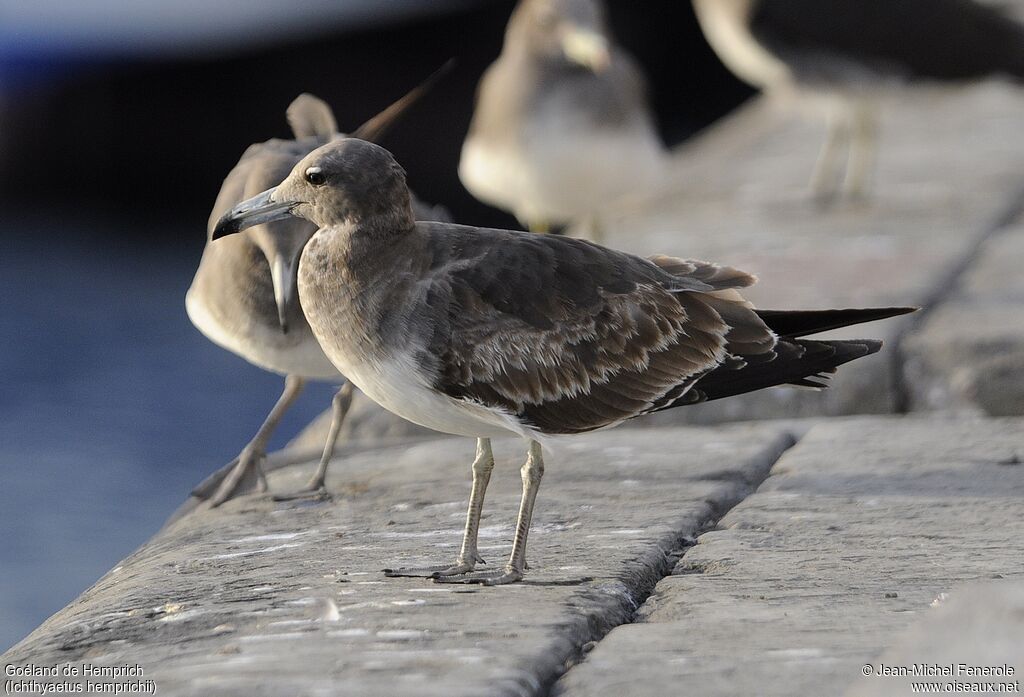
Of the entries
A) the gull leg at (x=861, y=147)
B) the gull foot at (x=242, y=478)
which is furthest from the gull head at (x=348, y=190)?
the gull leg at (x=861, y=147)

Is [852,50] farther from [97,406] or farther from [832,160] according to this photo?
[97,406]

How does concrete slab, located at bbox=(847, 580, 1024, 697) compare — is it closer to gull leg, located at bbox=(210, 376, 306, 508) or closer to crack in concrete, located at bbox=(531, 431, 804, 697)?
crack in concrete, located at bbox=(531, 431, 804, 697)

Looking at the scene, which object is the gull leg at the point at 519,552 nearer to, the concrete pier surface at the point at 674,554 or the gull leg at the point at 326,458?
the concrete pier surface at the point at 674,554

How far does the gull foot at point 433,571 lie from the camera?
10.8ft

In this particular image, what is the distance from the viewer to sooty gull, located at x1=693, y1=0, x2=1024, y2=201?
27.0 ft

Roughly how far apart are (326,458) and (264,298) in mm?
493

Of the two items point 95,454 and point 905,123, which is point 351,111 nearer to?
point 905,123

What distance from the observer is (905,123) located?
35.1ft

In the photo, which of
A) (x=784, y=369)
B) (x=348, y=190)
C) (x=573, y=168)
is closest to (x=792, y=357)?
(x=784, y=369)

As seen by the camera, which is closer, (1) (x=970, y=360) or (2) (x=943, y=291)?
(1) (x=970, y=360)

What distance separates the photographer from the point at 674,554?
11.3ft

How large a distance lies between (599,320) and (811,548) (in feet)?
2.29

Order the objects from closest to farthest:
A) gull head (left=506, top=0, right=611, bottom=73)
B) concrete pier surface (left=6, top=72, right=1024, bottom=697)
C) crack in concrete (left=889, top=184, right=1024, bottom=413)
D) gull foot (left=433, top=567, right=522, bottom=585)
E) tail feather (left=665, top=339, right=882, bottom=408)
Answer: concrete pier surface (left=6, top=72, right=1024, bottom=697) < gull foot (left=433, top=567, right=522, bottom=585) < tail feather (left=665, top=339, right=882, bottom=408) < crack in concrete (left=889, top=184, right=1024, bottom=413) < gull head (left=506, top=0, right=611, bottom=73)

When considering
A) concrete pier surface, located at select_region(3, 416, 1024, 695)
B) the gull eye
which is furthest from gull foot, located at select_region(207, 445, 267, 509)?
the gull eye
